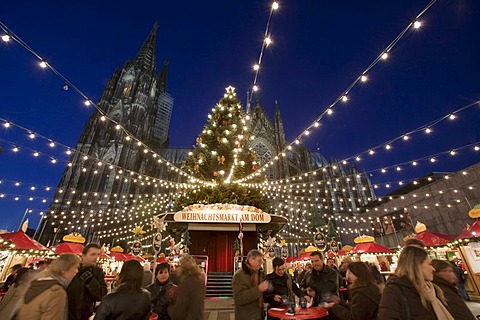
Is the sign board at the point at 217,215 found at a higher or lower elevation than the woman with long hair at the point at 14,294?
higher

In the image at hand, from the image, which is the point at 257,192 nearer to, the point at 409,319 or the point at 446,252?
the point at 409,319

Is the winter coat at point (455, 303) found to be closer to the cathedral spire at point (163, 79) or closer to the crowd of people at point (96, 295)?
the crowd of people at point (96, 295)

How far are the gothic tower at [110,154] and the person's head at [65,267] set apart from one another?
2147 centimetres

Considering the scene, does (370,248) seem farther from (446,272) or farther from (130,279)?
(130,279)

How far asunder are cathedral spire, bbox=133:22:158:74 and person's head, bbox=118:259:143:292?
5098 cm

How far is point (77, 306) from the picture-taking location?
7.13ft

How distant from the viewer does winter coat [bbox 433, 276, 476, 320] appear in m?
1.62

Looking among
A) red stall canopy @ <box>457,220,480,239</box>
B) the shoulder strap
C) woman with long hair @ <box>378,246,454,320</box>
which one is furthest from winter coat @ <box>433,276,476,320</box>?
red stall canopy @ <box>457,220,480,239</box>

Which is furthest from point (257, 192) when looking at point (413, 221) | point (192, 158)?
point (413, 221)

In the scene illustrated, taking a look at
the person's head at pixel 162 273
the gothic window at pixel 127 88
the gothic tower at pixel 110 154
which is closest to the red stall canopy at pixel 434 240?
the person's head at pixel 162 273

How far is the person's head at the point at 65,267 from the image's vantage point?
81.0 inches

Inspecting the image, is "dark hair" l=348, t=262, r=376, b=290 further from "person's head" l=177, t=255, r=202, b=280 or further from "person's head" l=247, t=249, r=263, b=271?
"person's head" l=177, t=255, r=202, b=280

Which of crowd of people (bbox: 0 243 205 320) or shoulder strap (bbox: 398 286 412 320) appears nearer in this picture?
shoulder strap (bbox: 398 286 412 320)

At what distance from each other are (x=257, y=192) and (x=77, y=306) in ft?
28.2
